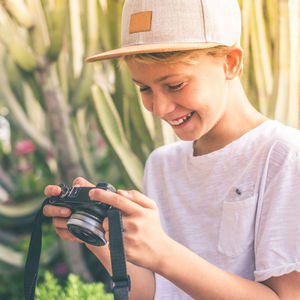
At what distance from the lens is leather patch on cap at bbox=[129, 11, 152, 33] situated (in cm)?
112

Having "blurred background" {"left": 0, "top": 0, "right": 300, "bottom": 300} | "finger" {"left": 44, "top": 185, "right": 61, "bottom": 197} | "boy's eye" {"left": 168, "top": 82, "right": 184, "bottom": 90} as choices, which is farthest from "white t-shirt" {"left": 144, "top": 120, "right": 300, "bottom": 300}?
"blurred background" {"left": 0, "top": 0, "right": 300, "bottom": 300}

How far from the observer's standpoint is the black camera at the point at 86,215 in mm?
1023

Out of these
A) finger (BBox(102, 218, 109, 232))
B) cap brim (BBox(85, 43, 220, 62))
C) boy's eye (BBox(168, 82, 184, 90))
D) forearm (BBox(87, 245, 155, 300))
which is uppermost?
cap brim (BBox(85, 43, 220, 62))

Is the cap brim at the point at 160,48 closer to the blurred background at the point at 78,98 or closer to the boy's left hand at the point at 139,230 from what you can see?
the boy's left hand at the point at 139,230

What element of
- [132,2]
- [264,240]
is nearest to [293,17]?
[132,2]

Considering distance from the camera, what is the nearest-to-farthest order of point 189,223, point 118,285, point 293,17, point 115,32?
point 118,285 < point 189,223 < point 293,17 < point 115,32

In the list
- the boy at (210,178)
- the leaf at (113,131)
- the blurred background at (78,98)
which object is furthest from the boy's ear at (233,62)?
the leaf at (113,131)

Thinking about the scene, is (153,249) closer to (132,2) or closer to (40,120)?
(132,2)

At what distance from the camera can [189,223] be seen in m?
1.32

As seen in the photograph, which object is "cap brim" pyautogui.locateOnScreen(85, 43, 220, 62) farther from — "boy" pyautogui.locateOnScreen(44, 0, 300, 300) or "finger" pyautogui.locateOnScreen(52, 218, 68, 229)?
"finger" pyautogui.locateOnScreen(52, 218, 68, 229)

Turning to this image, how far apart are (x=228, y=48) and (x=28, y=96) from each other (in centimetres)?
366

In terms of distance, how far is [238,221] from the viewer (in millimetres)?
1170

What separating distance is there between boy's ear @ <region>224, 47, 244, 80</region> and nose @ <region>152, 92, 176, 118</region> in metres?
0.17

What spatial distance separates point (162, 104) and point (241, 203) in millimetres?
326
